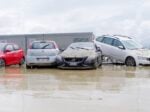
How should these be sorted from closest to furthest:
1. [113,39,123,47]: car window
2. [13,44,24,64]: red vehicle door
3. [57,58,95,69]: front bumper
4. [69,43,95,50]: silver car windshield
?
1. [57,58,95,69]: front bumper
2. [69,43,95,50]: silver car windshield
3. [13,44,24,64]: red vehicle door
4. [113,39,123,47]: car window

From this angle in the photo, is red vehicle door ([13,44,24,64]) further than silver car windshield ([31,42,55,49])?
Yes

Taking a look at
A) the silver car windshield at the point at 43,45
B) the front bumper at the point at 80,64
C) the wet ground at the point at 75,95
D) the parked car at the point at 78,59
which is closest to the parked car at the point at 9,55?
the silver car windshield at the point at 43,45

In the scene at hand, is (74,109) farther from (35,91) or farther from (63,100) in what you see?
(35,91)

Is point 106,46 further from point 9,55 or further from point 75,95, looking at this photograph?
point 75,95

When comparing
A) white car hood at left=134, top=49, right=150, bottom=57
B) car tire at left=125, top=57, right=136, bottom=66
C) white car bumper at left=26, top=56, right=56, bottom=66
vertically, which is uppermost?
white car hood at left=134, top=49, right=150, bottom=57

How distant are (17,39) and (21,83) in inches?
582

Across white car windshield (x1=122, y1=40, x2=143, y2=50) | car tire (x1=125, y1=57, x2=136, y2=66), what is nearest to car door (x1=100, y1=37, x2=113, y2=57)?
white car windshield (x1=122, y1=40, x2=143, y2=50)

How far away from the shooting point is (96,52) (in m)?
19.8

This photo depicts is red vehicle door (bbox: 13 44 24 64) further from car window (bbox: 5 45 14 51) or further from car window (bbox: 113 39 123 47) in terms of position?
car window (bbox: 113 39 123 47)

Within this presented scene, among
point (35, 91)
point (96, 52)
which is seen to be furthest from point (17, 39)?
point (35, 91)

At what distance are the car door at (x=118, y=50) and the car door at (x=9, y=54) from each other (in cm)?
564

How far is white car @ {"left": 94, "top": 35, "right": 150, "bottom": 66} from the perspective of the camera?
21.0 meters

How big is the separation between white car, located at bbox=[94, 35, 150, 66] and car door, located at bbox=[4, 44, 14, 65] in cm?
537

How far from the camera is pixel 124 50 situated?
21.5 m
